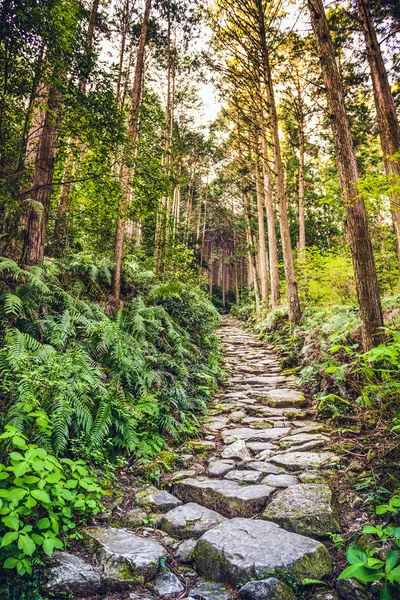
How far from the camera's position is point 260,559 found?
2184mm

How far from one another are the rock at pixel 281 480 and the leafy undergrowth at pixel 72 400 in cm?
118

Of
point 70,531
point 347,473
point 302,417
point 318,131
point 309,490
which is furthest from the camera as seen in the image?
point 318,131

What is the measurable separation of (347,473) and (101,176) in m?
5.74

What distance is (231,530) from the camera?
254cm

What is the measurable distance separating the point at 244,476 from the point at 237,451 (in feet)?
2.02

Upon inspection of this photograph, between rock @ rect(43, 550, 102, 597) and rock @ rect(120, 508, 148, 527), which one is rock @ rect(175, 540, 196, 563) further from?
rock @ rect(43, 550, 102, 597)

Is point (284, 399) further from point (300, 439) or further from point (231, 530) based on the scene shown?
point (231, 530)

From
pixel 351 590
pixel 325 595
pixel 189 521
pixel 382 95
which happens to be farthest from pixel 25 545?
pixel 382 95

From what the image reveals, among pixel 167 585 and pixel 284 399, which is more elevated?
pixel 284 399

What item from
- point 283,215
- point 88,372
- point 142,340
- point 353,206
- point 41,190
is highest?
point 283,215

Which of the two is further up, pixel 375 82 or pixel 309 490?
pixel 375 82

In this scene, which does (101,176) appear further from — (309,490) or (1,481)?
(309,490)

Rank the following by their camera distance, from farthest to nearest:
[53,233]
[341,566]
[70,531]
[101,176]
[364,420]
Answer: [53,233]
[101,176]
[364,420]
[70,531]
[341,566]

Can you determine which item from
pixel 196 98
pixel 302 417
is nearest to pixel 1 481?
pixel 302 417
